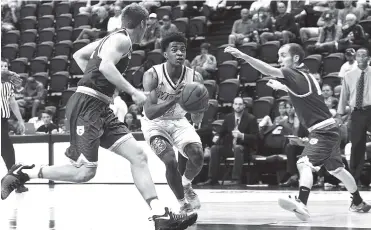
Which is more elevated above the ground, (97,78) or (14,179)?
(97,78)

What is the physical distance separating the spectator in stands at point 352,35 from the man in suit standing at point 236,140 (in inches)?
93.5

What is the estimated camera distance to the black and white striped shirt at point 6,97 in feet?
35.8

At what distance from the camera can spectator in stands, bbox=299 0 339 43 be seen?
14.4 meters

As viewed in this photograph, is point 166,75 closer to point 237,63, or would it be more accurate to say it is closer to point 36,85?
point 237,63

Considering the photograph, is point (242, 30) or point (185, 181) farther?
point (242, 30)

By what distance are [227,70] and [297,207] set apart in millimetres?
7969

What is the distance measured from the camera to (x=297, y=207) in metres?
7.12

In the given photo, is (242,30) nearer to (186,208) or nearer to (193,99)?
(186,208)

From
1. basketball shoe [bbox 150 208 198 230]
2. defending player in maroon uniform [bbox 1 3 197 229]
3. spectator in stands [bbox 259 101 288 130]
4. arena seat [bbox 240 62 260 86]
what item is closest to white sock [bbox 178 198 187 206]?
defending player in maroon uniform [bbox 1 3 197 229]

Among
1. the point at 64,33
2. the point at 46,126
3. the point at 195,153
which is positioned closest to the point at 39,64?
the point at 64,33

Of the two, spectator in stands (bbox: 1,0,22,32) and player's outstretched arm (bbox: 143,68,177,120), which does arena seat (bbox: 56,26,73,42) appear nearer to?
spectator in stands (bbox: 1,0,22,32)

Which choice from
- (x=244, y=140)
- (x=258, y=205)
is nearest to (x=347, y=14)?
(x=244, y=140)

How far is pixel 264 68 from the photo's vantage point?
749cm

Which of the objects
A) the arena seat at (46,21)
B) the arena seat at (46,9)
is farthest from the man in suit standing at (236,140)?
the arena seat at (46,9)
